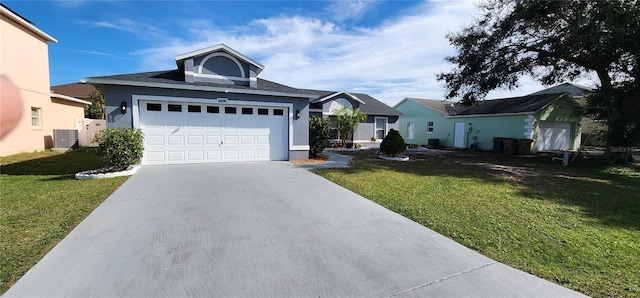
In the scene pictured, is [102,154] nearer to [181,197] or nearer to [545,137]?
[181,197]

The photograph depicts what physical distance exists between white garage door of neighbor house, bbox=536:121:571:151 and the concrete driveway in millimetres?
18497

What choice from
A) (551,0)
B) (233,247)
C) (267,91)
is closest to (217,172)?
(267,91)

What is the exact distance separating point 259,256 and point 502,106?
73.6 ft

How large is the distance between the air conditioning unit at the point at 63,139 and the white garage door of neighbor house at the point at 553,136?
2794 cm

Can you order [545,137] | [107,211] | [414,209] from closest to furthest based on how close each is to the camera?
[107,211]
[414,209]
[545,137]

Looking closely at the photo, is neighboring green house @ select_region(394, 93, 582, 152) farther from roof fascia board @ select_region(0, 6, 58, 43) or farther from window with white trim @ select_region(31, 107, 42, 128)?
window with white trim @ select_region(31, 107, 42, 128)

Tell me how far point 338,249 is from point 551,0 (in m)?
14.5

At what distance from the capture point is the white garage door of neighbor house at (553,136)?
17.9 m

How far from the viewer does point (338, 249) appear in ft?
11.2

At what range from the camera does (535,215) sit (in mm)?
4938

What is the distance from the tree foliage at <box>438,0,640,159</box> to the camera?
10297mm

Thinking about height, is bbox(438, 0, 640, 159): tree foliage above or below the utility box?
above

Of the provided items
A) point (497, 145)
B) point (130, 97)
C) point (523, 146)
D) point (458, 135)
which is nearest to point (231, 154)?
point (130, 97)

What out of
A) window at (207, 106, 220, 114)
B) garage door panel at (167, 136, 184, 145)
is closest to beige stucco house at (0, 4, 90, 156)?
garage door panel at (167, 136, 184, 145)
